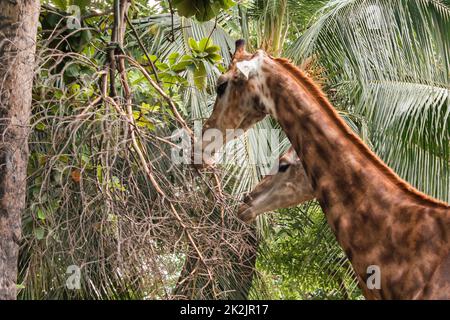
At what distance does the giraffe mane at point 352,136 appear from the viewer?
203 inches

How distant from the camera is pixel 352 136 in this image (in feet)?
18.0

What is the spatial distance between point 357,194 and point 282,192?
2016 millimetres

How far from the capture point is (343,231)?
17.5ft

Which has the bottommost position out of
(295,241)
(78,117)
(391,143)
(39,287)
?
(295,241)

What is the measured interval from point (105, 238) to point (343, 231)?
1332 mm

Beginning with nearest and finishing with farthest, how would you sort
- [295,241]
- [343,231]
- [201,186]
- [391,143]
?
1. [343,231]
2. [201,186]
3. [391,143]
4. [295,241]

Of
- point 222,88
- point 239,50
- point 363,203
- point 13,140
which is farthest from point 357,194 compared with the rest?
point 13,140

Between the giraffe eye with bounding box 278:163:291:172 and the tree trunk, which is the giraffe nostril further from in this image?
the tree trunk

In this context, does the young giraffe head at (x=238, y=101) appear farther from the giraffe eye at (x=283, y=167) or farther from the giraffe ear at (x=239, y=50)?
the giraffe eye at (x=283, y=167)

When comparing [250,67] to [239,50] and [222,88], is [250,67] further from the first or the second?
[239,50]

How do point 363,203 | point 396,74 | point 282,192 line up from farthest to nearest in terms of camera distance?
1. point 396,74
2. point 282,192
3. point 363,203

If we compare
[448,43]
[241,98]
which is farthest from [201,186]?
[448,43]

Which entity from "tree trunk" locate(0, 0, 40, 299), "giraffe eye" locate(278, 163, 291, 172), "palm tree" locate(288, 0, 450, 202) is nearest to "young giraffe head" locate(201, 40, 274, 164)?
"giraffe eye" locate(278, 163, 291, 172)
